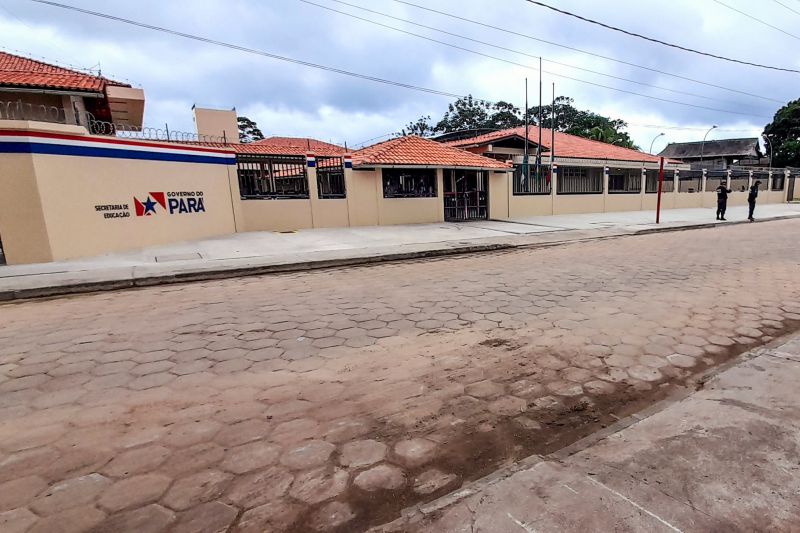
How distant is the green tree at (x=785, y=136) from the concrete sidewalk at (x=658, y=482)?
57.9 meters

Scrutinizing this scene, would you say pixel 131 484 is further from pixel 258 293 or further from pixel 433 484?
pixel 258 293

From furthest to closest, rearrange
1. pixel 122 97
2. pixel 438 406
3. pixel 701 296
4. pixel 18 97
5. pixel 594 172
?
pixel 594 172 → pixel 122 97 → pixel 18 97 → pixel 701 296 → pixel 438 406

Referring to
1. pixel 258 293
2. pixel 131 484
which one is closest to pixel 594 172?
pixel 258 293

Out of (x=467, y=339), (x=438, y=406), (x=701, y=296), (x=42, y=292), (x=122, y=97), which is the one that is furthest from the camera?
(x=122, y=97)

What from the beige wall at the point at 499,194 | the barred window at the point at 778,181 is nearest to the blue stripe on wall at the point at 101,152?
the beige wall at the point at 499,194

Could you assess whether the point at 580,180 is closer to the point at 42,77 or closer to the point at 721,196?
the point at 721,196

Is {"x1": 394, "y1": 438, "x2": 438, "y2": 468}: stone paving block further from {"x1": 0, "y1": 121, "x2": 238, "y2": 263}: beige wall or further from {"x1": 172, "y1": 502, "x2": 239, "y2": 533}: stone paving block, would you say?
{"x1": 0, "y1": 121, "x2": 238, "y2": 263}: beige wall

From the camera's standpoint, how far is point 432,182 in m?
17.6

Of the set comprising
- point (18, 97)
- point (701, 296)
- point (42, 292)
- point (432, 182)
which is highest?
point (18, 97)

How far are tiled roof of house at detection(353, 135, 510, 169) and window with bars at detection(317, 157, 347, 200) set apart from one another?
2.34ft

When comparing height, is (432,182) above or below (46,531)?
above

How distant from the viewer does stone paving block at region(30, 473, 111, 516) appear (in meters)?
1.97

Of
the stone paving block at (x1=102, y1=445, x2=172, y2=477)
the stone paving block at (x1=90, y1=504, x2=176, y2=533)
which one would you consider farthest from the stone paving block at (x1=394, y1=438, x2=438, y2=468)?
the stone paving block at (x1=102, y1=445, x2=172, y2=477)

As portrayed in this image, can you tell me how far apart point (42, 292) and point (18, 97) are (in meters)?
10.7
